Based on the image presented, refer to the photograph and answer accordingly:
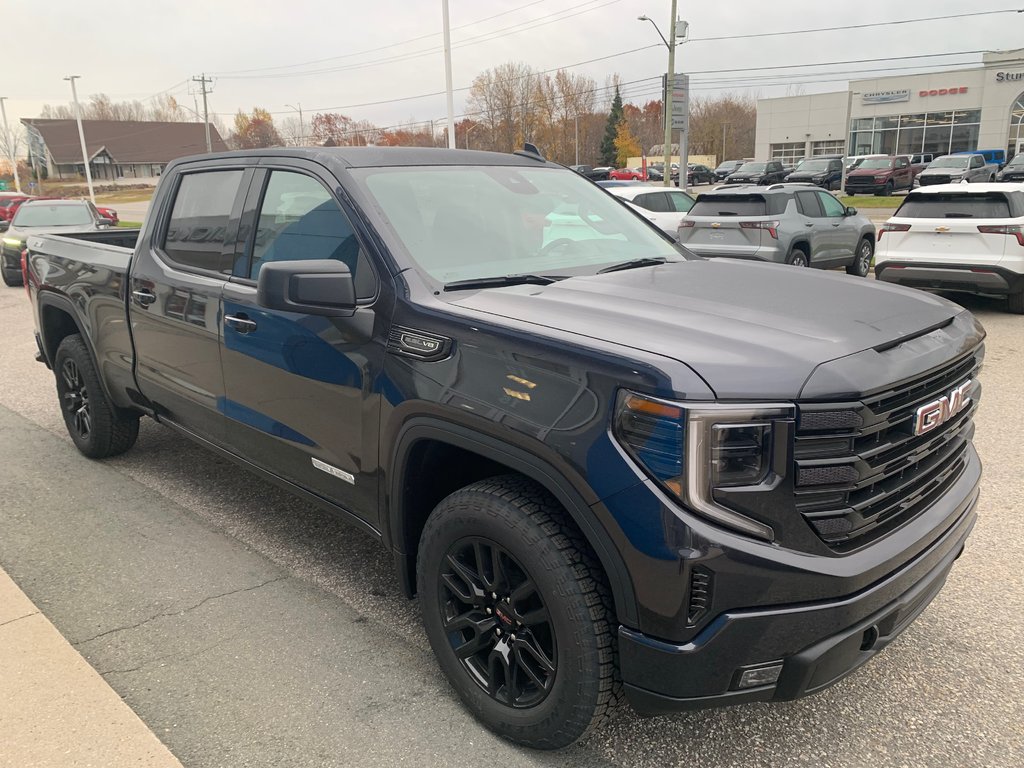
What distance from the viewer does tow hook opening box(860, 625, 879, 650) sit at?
6.97ft

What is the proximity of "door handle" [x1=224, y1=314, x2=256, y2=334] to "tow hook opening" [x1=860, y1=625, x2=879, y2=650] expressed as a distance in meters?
2.50

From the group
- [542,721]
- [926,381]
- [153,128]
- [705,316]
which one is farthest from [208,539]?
[153,128]

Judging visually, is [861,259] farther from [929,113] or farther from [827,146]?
[827,146]

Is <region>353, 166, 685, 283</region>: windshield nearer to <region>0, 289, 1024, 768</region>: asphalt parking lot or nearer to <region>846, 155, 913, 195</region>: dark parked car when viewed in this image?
<region>0, 289, 1024, 768</region>: asphalt parking lot

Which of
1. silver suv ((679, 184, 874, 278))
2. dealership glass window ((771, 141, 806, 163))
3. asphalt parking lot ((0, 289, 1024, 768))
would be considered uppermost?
dealership glass window ((771, 141, 806, 163))

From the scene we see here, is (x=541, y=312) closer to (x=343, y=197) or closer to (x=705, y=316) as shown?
(x=705, y=316)

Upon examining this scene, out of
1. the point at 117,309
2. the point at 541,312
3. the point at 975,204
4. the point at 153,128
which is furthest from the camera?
the point at 153,128

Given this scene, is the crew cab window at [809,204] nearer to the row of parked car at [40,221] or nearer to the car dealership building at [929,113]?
the row of parked car at [40,221]

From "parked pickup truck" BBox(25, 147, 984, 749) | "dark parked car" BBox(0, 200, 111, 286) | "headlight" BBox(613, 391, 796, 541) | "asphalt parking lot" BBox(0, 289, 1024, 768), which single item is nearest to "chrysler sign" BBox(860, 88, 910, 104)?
"dark parked car" BBox(0, 200, 111, 286)

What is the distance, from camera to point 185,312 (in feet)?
12.3

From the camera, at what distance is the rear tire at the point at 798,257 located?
37.9ft

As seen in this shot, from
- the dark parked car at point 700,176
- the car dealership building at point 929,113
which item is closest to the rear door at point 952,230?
the dark parked car at point 700,176

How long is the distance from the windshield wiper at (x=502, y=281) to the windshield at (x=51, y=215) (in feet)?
54.4

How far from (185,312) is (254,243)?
1.97 ft
